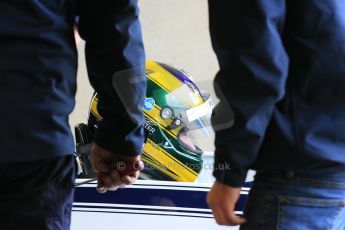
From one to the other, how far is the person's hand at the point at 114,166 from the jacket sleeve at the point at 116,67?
0.02 metres

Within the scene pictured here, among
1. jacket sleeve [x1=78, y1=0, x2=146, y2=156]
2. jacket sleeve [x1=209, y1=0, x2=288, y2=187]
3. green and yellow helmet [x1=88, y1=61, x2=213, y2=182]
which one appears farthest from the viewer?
green and yellow helmet [x1=88, y1=61, x2=213, y2=182]

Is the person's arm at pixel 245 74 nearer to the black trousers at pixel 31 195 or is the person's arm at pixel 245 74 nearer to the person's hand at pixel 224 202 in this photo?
the person's hand at pixel 224 202

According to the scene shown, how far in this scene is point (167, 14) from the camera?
7.31ft

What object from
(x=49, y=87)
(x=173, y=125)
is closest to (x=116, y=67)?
(x=49, y=87)

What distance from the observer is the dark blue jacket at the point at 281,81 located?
0.61 m

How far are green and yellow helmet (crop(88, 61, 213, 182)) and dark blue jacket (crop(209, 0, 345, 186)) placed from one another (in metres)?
0.78

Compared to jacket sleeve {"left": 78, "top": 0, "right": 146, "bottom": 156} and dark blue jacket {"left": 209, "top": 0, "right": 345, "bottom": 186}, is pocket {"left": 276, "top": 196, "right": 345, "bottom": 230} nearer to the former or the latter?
dark blue jacket {"left": 209, "top": 0, "right": 345, "bottom": 186}

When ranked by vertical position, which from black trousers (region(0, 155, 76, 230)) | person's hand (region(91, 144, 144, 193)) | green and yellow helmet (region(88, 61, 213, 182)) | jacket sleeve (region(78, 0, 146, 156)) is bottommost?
green and yellow helmet (region(88, 61, 213, 182))

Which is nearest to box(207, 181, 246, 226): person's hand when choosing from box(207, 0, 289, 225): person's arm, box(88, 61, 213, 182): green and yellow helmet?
box(207, 0, 289, 225): person's arm

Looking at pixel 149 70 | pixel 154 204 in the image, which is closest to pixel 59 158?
pixel 154 204

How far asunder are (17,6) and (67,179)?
0.25 meters

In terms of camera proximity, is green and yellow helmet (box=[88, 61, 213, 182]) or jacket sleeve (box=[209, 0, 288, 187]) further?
green and yellow helmet (box=[88, 61, 213, 182])

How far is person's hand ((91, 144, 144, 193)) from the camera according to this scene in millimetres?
860

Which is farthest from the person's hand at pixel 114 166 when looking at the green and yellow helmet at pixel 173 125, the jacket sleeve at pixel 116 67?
the green and yellow helmet at pixel 173 125
